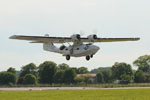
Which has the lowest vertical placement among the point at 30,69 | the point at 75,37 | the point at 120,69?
the point at 75,37

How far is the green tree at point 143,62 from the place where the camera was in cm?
16662

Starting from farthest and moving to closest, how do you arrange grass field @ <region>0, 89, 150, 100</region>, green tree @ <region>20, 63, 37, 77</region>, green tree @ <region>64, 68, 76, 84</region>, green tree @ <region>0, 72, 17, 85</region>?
green tree @ <region>20, 63, 37, 77</region>
green tree @ <region>0, 72, 17, 85</region>
green tree @ <region>64, 68, 76, 84</region>
grass field @ <region>0, 89, 150, 100</region>

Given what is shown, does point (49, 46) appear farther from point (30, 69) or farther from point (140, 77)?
point (30, 69)

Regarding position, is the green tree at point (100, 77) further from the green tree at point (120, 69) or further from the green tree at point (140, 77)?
the green tree at point (140, 77)

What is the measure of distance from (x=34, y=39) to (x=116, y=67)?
350 feet

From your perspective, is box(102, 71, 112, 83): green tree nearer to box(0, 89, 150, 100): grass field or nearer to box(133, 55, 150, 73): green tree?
box(133, 55, 150, 73): green tree

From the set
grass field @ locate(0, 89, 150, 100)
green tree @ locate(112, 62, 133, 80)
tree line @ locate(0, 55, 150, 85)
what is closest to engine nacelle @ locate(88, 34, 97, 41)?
grass field @ locate(0, 89, 150, 100)

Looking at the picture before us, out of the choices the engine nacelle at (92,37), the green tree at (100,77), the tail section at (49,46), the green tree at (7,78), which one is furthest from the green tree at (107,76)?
the engine nacelle at (92,37)

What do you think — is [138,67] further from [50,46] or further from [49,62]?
[50,46]

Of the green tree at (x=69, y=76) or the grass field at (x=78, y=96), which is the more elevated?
the green tree at (x=69, y=76)

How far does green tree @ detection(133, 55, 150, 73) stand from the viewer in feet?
547

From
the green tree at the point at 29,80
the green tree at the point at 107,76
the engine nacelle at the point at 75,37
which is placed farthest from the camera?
the green tree at the point at 107,76

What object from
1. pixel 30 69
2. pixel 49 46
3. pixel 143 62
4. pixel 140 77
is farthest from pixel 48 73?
pixel 49 46

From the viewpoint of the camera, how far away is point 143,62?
551ft
